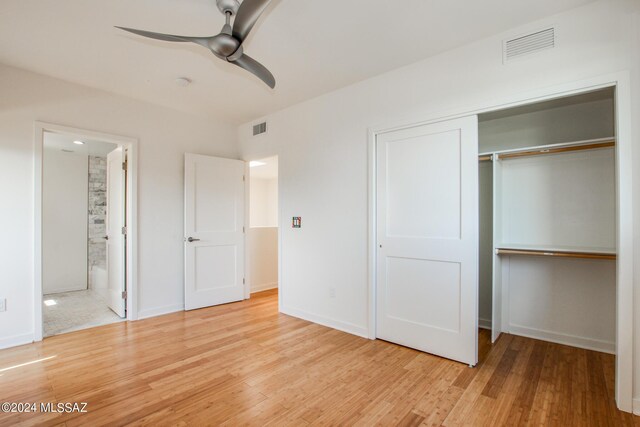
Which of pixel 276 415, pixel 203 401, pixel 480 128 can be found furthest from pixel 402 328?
pixel 480 128

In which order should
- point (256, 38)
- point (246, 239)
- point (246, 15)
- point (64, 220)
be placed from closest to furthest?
point (246, 15) < point (256, 38) < point (246, 239) < point (64, 220)

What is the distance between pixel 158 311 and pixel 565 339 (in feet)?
15.2

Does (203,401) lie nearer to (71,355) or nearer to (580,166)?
(71,355)

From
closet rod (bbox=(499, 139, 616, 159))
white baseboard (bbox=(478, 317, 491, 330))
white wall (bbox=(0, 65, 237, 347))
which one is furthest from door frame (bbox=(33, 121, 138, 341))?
closet rod (bbox=(499, 139, 616, 159))

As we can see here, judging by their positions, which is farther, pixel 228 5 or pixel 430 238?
pixel 430 238

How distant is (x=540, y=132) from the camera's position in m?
3.21

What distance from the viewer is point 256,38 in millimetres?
2557

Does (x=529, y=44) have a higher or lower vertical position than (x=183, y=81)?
lower

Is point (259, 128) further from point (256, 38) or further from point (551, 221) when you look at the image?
point (551, 221)

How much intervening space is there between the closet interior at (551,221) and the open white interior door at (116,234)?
→ 14.2 ft

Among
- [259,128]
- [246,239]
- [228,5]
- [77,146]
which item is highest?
[228,5]

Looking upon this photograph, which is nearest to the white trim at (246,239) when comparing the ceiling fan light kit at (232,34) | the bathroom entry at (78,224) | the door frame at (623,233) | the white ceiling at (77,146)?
the bathroom entry at (78,224)

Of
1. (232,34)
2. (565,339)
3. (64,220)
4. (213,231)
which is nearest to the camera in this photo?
(232,34)

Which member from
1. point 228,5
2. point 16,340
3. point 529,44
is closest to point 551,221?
point 529,44
